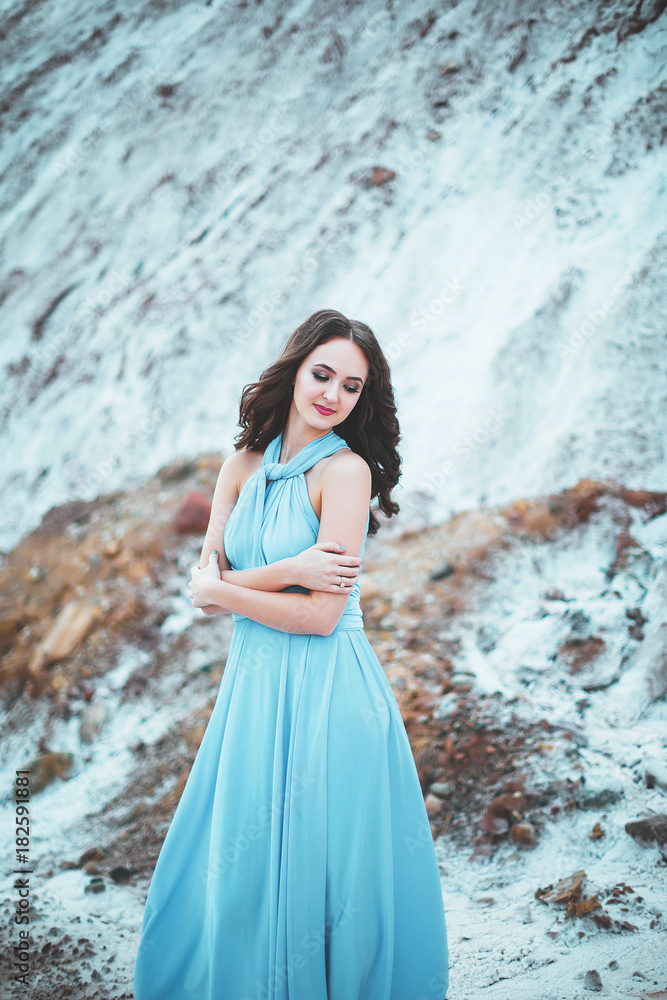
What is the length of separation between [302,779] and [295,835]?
15 cm

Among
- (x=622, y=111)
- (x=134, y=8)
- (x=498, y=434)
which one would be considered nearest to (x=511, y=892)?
(x=498, y=434)

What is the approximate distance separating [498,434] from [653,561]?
1.92 meters

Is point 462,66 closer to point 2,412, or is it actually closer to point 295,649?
point 2,412

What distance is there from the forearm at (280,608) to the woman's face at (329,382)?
581mm

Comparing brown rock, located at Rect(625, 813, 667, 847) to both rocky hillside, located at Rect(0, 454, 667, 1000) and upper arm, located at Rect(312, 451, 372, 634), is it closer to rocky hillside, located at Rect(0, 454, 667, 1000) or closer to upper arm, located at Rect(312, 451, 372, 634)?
rocky hillside, located at Rect(0, 454, 667, 1000)

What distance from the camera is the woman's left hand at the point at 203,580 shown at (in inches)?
80.4

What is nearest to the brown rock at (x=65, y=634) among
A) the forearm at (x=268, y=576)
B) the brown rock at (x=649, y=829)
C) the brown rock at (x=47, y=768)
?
the brown rock at (x=47, y=768)

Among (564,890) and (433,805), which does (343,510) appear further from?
(433,805)

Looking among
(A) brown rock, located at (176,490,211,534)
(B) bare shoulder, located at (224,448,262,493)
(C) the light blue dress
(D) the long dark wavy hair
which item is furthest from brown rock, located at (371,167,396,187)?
(C) the light blue dress

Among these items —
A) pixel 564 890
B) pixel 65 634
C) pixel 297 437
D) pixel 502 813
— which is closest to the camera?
pixel 297 437

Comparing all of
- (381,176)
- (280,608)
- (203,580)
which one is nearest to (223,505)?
(203,580)

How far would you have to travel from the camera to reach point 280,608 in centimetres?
189

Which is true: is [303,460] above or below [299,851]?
above

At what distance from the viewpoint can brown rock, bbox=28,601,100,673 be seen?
15.7 ft
